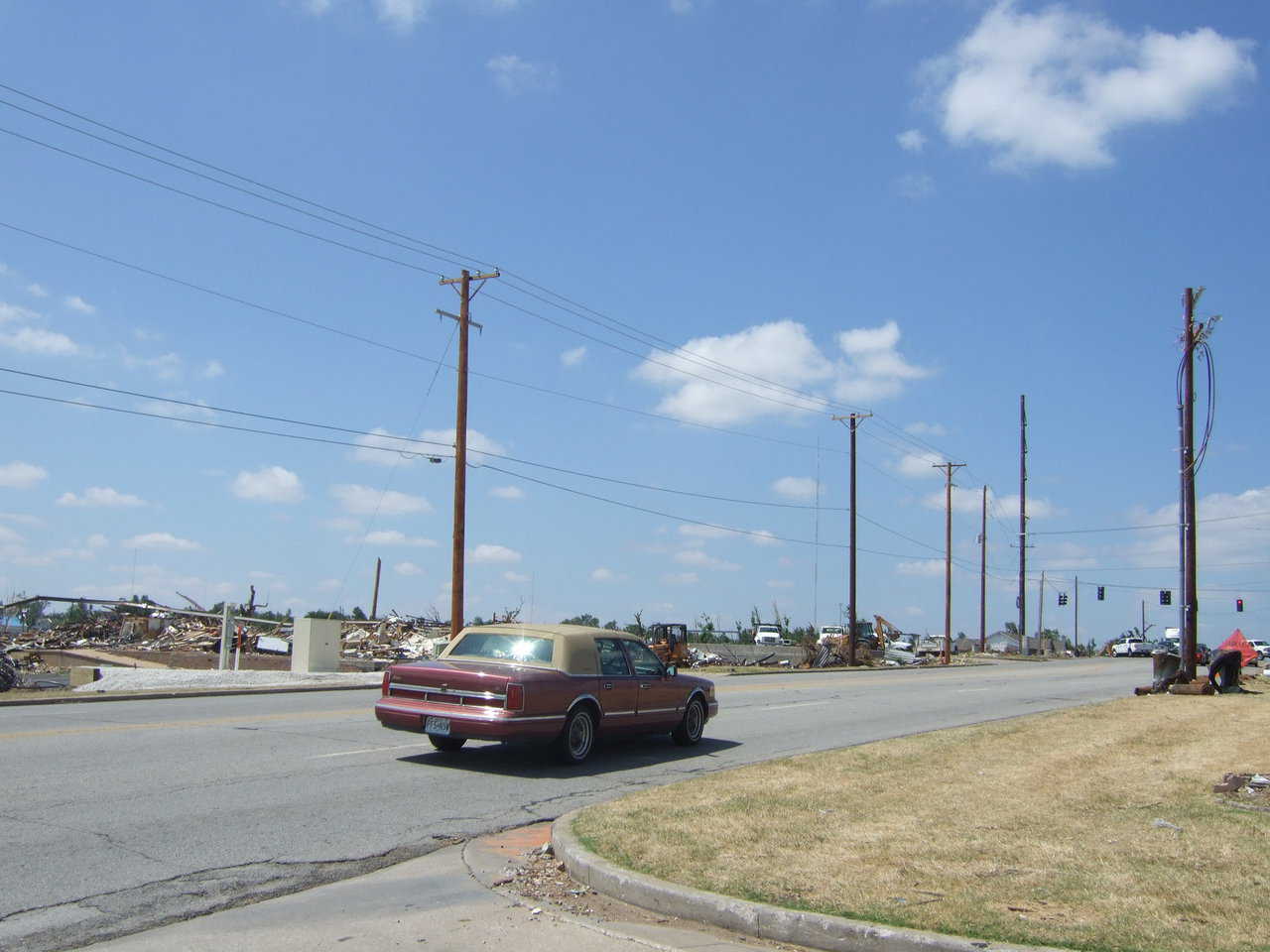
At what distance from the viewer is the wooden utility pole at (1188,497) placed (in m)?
26.3

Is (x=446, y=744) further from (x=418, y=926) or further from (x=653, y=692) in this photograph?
(x=418, y=926)

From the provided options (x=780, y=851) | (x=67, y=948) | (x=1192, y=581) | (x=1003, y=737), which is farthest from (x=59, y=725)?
(x=1192, y=581)

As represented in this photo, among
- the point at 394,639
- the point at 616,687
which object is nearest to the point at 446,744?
the point at 616,687

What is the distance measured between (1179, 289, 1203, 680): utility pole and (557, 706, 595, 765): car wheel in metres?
18.8

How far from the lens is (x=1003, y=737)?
1502 cm

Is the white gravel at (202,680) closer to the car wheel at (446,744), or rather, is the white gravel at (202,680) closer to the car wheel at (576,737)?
the car wheel at (446,744)

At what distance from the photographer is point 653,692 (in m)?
13.7

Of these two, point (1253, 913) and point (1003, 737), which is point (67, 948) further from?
point (1003, 737)

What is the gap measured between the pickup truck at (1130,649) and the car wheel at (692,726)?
7843 cm

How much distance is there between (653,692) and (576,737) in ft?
4.98

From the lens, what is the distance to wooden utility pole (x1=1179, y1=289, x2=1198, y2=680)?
2630cm

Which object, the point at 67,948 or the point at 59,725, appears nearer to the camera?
the point at 67,948

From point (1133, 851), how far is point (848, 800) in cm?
255

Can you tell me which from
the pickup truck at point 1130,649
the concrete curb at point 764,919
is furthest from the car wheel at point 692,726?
the pickup truck at point 1130,649
